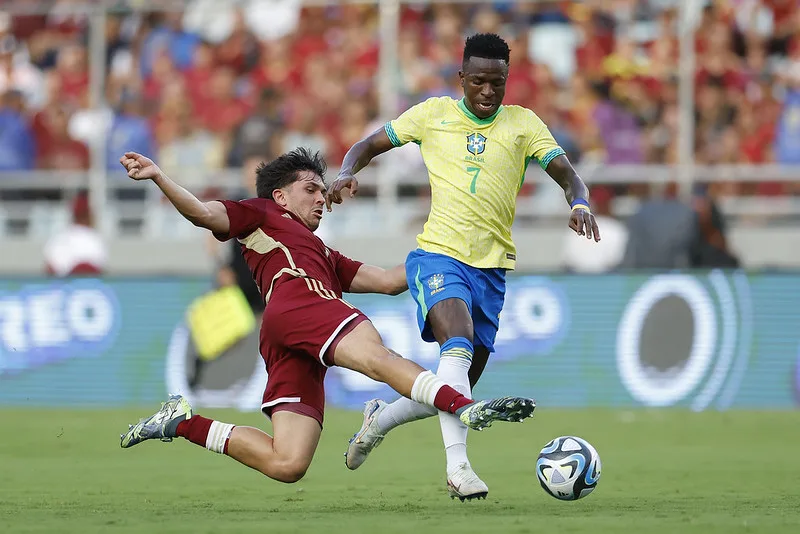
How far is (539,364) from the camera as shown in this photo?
584 inches

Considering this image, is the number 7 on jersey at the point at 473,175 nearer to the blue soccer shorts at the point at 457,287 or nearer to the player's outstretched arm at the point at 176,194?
the blue soccer shorts at the point at 457,287

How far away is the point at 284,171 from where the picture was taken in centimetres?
804

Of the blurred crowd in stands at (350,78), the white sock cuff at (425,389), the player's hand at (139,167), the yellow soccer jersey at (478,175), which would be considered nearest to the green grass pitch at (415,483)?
the white sock cuff at (425,389)

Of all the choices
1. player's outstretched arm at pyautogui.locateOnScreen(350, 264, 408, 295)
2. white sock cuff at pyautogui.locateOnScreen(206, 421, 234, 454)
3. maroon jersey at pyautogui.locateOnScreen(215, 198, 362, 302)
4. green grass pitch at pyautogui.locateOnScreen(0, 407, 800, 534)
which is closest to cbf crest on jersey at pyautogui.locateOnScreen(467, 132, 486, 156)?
player's outstretched arm at pyautogui.locateOnScreen(350, 264, 408, 295)

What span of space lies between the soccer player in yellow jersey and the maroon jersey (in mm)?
456

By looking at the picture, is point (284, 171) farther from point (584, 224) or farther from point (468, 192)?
point (584, 224)

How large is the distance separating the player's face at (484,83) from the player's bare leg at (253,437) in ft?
6.69

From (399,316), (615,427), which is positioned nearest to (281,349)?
(615,427)

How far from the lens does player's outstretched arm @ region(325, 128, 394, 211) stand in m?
7.54

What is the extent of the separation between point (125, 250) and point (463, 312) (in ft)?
32.9

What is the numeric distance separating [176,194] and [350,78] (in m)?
10.3

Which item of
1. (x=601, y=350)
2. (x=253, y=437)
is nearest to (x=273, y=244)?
(x=253, y=437)

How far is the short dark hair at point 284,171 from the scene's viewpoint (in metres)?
8.02

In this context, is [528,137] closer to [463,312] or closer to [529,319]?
[463,312]
